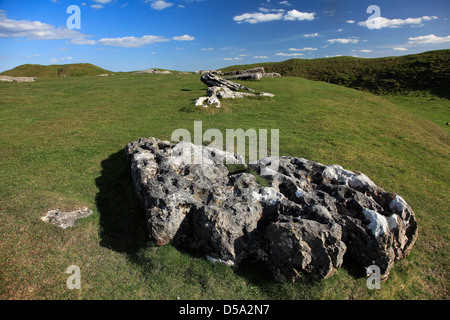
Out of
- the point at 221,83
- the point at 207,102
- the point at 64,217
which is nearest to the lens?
the point at 64,217

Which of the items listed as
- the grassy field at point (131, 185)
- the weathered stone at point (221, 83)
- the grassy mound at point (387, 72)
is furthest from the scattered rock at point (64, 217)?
the grassy mound at point (387, 72)

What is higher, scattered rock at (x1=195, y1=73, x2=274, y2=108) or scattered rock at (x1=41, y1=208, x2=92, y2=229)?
scattered rock at (x1=195, y1=73, x2=274, y2=108)

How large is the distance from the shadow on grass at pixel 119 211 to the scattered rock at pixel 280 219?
30.9 inches

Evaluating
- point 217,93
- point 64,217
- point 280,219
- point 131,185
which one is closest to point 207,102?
point 217,93

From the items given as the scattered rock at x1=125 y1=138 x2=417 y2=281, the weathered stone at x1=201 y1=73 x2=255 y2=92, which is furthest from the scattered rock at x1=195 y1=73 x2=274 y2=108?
the scattered rock at x1=125 y1=138 x2=417 y2=281

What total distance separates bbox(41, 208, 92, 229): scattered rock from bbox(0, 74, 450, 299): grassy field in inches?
10.5

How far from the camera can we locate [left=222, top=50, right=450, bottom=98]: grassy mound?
46812 millimetres

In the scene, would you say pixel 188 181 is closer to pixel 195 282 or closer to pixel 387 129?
pixel 195 282

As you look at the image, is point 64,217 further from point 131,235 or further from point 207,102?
point 207,102

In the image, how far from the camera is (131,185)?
38.3 feet

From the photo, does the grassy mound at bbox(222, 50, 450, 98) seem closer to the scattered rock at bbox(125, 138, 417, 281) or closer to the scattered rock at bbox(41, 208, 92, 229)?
the scattered rock at bbox(125, 138, 417, 281)

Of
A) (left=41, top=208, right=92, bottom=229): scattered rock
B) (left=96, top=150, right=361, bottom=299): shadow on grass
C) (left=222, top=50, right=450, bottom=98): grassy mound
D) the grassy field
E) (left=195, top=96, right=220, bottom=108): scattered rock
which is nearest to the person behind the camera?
the grassy field

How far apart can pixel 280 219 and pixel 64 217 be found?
26.8ft

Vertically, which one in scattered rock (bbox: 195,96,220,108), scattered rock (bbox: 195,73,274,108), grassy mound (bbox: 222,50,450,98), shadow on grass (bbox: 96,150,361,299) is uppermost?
grassy mound (bbox: 222,50,450,98)
